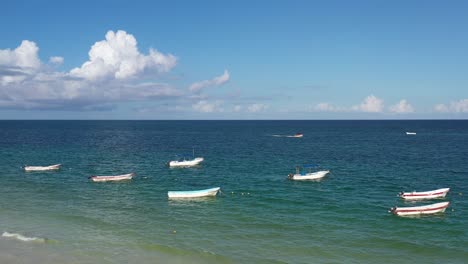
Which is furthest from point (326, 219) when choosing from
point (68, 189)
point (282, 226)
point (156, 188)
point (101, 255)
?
point (68, 189)

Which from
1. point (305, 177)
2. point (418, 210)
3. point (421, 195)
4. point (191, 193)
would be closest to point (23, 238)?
point (191, 193)

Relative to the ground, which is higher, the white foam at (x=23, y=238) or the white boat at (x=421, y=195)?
the white boat at (x=421, y=195)

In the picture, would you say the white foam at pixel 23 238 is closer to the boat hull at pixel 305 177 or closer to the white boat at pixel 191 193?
the white boat at pixel 191 193

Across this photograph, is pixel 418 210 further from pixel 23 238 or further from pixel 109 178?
pixel 109 178

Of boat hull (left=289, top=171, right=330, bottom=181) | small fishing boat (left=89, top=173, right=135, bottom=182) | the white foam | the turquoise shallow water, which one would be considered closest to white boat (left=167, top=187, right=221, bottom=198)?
the turquoise shallow water

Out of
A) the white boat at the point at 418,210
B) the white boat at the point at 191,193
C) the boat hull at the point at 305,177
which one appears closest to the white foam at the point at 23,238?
the white boat at the point at 191,193

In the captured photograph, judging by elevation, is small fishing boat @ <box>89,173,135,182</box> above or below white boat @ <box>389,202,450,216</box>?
above

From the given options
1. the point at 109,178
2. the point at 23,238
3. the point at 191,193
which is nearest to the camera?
the point at 23,238

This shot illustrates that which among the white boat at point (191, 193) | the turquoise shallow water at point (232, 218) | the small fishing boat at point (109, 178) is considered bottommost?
the turquoise shallow water at point (232, 218)

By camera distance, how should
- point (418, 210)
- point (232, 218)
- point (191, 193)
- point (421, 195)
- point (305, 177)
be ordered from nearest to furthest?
point (232, 218)
point (418, 210)
point (421, 195)
point (191, 193)
point (305, 177)

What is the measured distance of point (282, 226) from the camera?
43406 mm

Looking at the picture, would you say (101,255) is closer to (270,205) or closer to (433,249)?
(270,205)

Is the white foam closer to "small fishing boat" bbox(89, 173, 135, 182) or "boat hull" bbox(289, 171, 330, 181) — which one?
"small fishing boat" bbox(89, 173, 135, 182)

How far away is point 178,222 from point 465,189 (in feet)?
155
